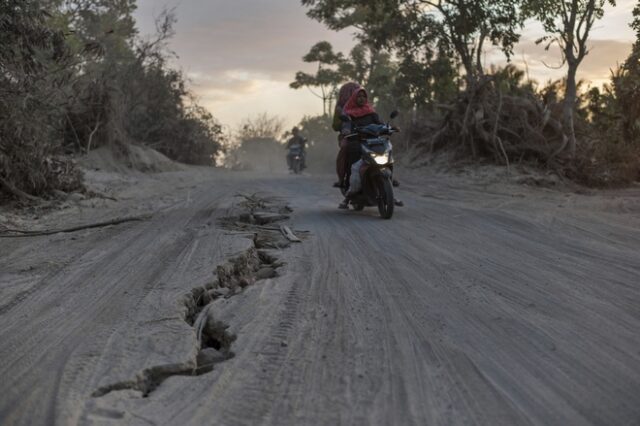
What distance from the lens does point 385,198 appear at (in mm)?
7281

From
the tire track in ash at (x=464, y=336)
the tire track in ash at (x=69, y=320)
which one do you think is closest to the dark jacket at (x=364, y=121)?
the tire track in ash at (x=464, y=336)

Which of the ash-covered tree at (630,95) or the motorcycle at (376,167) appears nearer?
the motorcycle at (376,167)

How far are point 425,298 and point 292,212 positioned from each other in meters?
4.39

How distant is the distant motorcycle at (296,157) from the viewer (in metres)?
22.3

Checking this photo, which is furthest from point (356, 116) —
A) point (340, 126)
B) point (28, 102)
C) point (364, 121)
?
point (28, 102)

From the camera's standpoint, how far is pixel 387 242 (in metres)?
5.57

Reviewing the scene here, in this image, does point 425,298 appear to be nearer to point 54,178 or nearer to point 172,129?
point 54,178

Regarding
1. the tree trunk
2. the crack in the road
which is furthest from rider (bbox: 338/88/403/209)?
the tree trunk

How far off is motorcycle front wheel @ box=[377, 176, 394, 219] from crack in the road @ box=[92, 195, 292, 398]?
172 centimetres

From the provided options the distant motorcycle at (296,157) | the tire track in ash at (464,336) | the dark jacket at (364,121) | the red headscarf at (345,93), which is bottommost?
the tire track in ash at (464,336)

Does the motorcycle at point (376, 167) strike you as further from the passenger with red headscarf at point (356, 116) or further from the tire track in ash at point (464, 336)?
the tire track in ash at point (464, 336)

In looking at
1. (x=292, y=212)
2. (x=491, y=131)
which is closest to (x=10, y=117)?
(x=292, y=212)

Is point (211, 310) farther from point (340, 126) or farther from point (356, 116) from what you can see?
point (340, 126)

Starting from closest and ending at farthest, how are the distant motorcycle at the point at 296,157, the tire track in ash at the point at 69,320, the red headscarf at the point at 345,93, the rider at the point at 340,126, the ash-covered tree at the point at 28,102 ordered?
the tire track in ash at the point at 69,320
the ash-covered tree at the point at 28,102
the rider at the point at 340,126
the red headscarf at the point at 345,93
the distant motorcycle at the point at 296,157
